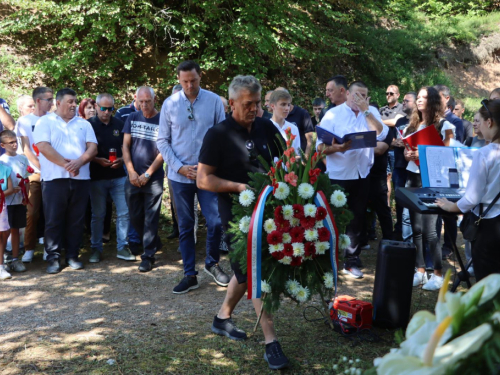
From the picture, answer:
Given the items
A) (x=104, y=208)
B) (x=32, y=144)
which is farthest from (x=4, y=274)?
(x=32, y=144)

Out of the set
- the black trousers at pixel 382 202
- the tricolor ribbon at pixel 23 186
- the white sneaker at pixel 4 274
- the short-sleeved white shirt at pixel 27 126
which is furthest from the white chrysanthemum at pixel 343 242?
the short-sleeved white shirt at pixel 27 126

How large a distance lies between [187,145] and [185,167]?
0.33m

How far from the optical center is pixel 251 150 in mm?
4312

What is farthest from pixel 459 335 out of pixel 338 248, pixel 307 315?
pixel 307 315

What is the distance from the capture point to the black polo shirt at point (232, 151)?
429 centimetres

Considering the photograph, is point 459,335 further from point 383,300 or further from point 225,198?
point 383,300

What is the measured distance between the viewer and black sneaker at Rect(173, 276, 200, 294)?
6.02m

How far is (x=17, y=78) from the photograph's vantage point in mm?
12938

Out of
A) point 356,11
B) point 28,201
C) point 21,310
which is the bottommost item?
point 21,310

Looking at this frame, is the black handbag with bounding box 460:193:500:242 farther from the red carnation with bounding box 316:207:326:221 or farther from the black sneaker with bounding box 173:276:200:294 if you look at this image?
the black sneaker with bounding box 173:276:200:294

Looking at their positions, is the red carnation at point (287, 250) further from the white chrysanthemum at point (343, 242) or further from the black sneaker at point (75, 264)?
the black sneaker at point (75, 264)

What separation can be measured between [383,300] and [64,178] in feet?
14.7

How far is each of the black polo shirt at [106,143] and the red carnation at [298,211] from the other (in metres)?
4.58

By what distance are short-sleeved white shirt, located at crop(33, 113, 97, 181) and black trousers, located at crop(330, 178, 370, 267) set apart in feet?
11.3
